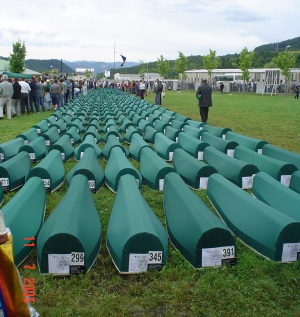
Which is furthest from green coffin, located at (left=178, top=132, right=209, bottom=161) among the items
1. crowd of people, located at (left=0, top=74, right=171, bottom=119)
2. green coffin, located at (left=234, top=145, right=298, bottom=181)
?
crowd of people, located at (left=0, top=74, right=171, bottom=119)

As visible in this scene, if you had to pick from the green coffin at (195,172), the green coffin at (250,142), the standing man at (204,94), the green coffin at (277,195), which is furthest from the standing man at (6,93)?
the green coffin at (277,195)

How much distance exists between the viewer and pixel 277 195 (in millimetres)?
5066

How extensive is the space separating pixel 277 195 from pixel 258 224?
3.69ft

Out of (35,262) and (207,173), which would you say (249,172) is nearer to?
(207,173)

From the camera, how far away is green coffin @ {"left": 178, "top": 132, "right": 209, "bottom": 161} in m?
8.16

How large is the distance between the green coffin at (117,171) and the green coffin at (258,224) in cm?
146

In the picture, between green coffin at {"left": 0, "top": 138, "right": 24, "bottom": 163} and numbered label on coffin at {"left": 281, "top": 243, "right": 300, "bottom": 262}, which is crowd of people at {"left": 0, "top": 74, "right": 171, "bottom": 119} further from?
numbered label on coffin at {"left": 281, "top": 243, "right": 300, "bottom": 262}

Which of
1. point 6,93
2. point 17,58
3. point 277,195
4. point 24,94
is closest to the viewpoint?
point 277,195

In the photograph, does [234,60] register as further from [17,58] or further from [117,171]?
[117,171]

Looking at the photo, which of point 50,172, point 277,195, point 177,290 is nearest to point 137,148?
point 50,172

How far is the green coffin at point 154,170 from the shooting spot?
6094mm

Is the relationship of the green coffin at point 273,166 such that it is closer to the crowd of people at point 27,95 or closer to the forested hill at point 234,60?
the crowd of people at point 27,95

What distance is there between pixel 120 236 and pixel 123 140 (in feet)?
22.3

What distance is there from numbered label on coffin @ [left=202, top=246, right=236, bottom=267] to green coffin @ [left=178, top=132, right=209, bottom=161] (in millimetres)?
4458
